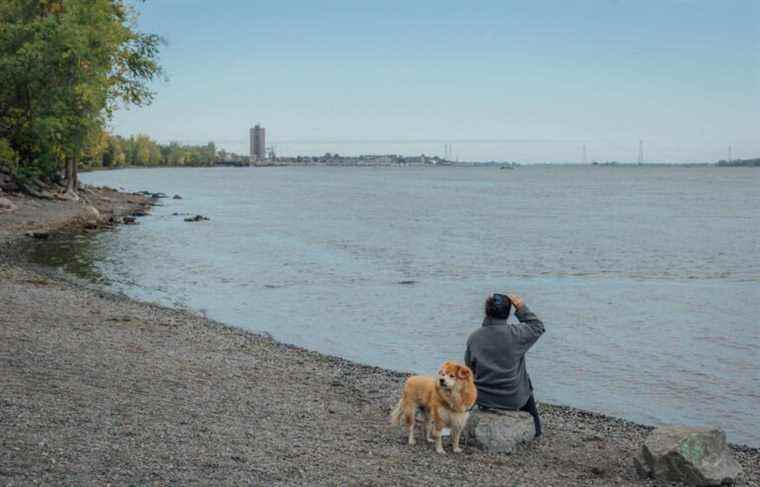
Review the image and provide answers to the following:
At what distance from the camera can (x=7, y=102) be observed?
50688 millimetres

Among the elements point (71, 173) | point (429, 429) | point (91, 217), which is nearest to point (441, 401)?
point (429, 429)

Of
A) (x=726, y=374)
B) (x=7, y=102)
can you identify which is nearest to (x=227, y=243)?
(x=7, y=102)

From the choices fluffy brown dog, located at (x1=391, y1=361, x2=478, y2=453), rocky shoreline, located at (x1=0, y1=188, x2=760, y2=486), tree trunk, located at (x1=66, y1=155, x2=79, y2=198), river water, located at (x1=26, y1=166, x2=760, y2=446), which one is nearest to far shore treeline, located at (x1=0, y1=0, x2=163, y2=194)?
tree trunk, located at (x1=66, y1=155, x2=79, y2=198)

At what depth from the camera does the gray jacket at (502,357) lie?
10.1 m

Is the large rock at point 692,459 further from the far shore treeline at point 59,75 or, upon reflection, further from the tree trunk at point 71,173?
the tree trunk at point 71,173

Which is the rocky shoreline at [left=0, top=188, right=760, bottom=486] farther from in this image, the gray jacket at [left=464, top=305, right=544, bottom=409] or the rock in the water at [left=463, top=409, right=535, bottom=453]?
the gray jacket at [left=464, top=305, right=544, bottom=409]

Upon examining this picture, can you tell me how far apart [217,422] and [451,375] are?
3.23 meters

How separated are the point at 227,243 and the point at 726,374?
3200 cm

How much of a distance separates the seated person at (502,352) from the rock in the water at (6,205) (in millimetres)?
38536

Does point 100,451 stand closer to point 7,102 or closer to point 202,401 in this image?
point 202,401

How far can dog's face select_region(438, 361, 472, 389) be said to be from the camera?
920 cm

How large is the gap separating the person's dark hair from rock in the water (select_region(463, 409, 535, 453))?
1.43 m

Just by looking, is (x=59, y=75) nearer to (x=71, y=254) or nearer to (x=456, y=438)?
(x=71, y=254)

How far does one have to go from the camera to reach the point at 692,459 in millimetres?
9391
